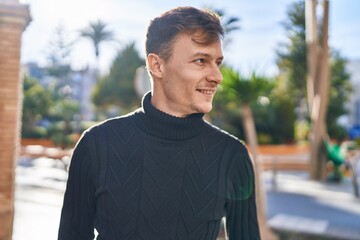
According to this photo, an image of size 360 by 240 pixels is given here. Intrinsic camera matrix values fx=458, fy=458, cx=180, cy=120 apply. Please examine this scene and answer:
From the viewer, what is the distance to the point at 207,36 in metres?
1.64

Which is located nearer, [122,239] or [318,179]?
[122,239]

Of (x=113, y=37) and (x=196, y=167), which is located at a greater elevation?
(x=113, y=37)

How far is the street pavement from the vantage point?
25.2 ft

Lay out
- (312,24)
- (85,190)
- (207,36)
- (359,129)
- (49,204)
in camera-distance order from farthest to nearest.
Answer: (359,129)
(312,24)
(49,204)
(85,190)
(207,36)

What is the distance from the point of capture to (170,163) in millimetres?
1741

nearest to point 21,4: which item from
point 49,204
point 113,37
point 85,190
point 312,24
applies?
point 85,190

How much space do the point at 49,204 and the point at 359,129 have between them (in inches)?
1763

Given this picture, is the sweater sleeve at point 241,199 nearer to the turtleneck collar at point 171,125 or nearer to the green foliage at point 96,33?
the turtleneck collar at point 171,125

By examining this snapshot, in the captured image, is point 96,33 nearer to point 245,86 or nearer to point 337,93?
point 337,93

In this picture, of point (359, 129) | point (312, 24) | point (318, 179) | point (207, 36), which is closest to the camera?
point (207, 36)

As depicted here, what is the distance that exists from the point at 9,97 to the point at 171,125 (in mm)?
3646

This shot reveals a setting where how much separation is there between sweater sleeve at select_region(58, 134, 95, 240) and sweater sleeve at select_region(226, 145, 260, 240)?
54 centimetres

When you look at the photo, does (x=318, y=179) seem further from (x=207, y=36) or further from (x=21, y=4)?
(x=207, y=36)

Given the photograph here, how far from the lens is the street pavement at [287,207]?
302 inches
